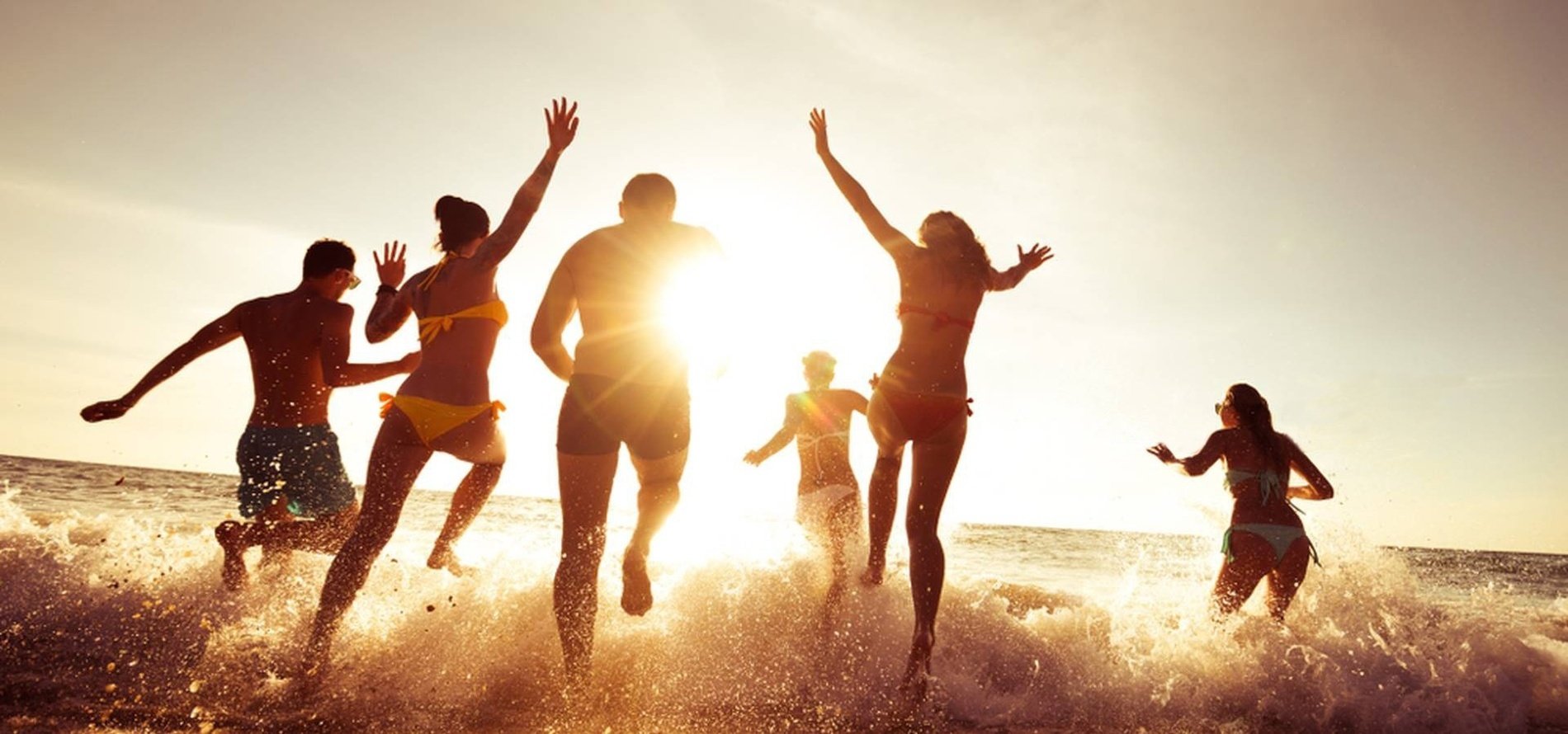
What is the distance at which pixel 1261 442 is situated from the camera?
5816 millimetres

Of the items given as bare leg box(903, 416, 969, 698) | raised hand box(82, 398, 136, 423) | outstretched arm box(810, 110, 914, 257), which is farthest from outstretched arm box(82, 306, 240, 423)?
bare leg box(903, 416, 969, 698)

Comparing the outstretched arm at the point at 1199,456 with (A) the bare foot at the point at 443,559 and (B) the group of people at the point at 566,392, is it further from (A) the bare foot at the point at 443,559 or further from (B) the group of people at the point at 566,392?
(A) the bare foot at the point at 443,559

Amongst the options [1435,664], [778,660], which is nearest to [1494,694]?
[1435,664]

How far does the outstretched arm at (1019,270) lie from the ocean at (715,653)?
2305 mm

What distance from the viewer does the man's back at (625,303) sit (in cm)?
385

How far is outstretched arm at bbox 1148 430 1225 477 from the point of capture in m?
5.70

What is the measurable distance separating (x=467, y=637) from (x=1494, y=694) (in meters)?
6.41

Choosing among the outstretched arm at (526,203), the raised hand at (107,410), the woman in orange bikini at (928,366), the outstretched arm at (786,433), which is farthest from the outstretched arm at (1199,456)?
the raised hand at (107,410)

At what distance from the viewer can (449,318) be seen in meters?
4.15

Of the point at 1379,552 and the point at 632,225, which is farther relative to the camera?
the point at 1379,552

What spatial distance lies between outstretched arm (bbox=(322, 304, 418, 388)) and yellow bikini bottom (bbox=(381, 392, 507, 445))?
0.58 m

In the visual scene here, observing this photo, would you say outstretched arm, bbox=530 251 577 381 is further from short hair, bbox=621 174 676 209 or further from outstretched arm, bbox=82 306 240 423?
outstretched arm, bbox=82 306 240 423

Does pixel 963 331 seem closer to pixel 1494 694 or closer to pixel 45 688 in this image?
pixel 1494 694

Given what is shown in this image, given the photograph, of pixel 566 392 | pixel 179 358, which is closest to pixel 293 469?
pixel 179 358
